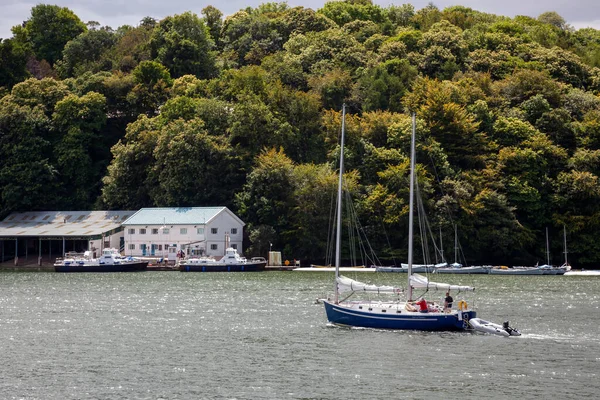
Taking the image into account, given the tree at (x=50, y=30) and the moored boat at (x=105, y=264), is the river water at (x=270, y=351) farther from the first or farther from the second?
the tree at (x=50, y=30)

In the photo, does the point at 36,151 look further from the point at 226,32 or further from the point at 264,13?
the point at 264,13

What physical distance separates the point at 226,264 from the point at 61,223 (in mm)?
26332

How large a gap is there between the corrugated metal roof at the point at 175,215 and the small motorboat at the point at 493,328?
198ft

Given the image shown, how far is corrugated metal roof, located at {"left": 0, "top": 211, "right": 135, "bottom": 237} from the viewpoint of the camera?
380ft

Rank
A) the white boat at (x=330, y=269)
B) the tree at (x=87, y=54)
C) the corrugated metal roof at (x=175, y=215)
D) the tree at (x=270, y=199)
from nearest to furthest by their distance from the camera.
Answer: the white boat at (x=330, y=269), the tree at (x=270, y=199), the corrugated metal roof at (x=175, y=215), the tree at (x=87, y=54)

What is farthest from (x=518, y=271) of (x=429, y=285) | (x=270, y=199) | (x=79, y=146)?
(x=79, y=146)

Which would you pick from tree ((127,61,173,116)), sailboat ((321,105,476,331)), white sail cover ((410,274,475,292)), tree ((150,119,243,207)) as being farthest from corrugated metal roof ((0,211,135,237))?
white sail cover ((410,274,475,292))

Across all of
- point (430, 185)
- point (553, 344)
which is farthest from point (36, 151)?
point (553, 344)

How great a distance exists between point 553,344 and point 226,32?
134155 millimetres

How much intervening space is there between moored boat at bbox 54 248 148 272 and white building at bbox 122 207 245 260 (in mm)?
5095

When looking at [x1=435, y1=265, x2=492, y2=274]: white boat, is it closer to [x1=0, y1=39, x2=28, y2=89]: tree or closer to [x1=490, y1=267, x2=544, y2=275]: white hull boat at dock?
[x1=490, y1=267, x2=544, y2=275]: white hull boat at dock

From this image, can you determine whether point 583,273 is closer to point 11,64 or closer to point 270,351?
point 270,351

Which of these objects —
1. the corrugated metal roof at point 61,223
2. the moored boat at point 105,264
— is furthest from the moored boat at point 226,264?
the corrugated metal roof at point 61,223

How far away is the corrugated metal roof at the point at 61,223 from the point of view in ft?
380
